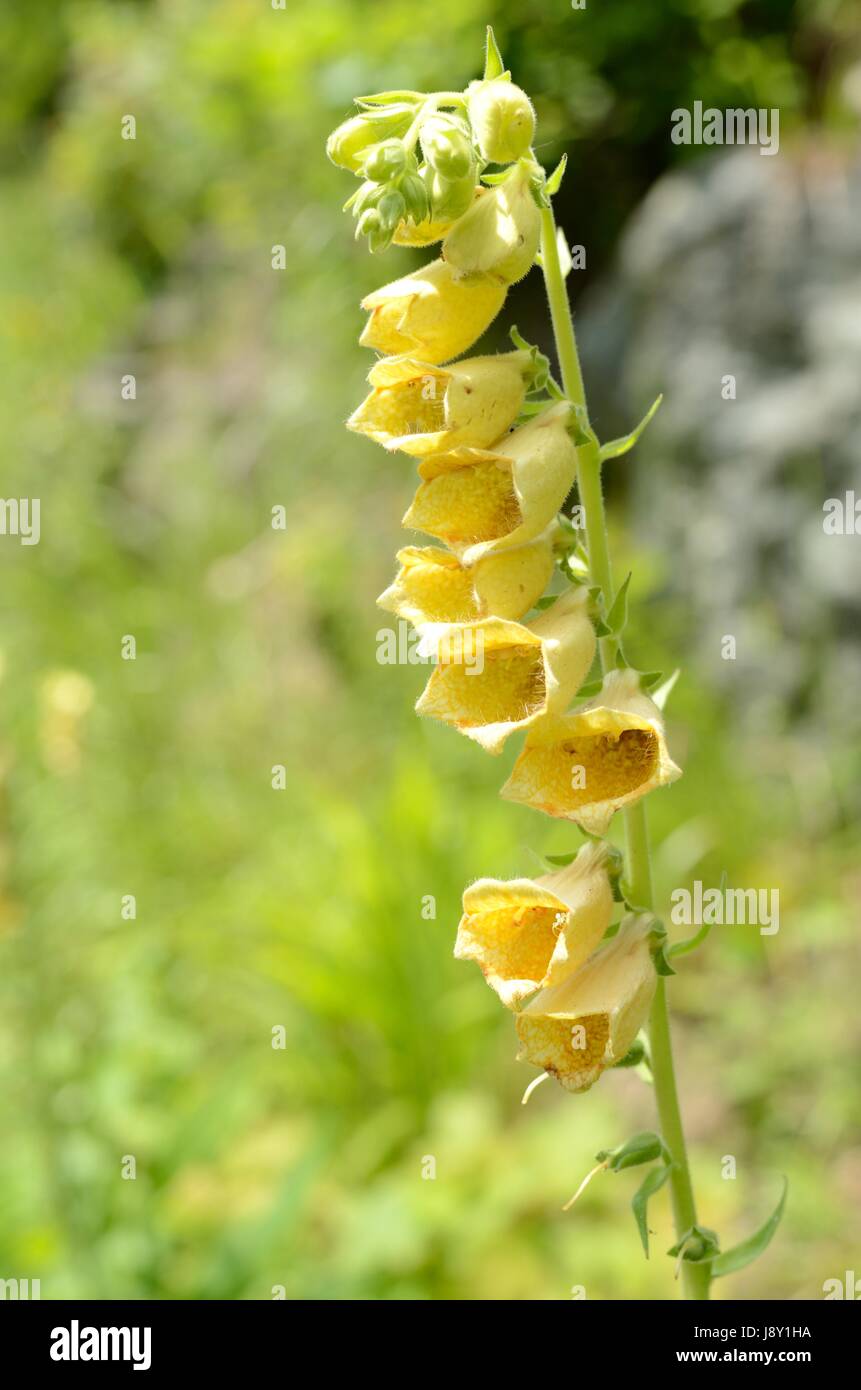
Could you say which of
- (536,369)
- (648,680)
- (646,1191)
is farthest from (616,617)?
(646,1191)

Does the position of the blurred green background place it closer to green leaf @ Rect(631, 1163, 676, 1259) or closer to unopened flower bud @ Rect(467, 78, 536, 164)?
green leaf @ Rect(631, 1163, 676, 1259)

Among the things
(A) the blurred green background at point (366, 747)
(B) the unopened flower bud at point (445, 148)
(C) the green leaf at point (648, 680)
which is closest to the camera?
(B) the unopened flower bud at point (445, 148)

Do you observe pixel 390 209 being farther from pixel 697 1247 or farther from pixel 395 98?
pixel 697 1247

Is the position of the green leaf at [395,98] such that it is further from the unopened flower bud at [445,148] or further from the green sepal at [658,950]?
the green sepal at [658,950]

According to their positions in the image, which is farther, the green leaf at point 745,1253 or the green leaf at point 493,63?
the green leaf at point 745,1253

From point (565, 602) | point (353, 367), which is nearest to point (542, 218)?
point (565, 602)

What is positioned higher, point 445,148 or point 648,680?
point 445,148

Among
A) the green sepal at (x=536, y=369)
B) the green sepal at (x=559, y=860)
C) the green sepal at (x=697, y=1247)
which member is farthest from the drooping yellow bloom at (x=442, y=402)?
the green sepal at (x=697, y=1247)

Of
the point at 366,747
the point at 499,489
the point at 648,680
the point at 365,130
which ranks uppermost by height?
the point at 366,747
